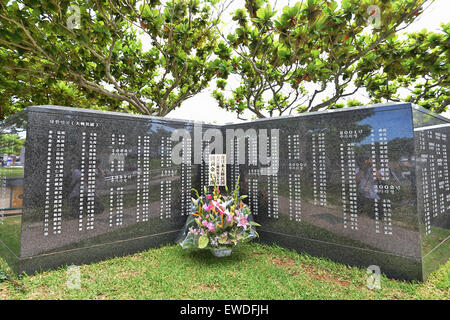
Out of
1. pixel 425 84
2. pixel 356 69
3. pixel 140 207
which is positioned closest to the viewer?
pixel 140 207

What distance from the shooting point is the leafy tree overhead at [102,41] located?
146 inches

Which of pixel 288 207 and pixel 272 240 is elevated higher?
pixel 288 207

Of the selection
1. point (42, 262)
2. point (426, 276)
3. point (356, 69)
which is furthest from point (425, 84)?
point (42, 262)

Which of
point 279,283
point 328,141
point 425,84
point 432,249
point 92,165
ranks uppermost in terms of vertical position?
point 425,84

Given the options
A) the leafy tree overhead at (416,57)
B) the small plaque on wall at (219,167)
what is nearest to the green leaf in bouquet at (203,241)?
the small plaque on wall at (219,167)

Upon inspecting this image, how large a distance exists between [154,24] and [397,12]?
4.70 m

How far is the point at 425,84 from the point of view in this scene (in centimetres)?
655

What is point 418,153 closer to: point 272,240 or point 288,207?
point 288,207

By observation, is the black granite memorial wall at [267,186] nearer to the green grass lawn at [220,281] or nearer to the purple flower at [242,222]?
the green grass lawn at [220,281]

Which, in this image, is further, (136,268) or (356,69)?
(356,69)

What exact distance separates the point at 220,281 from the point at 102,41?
530 cm

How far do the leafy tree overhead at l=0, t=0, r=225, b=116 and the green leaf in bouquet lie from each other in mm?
4233

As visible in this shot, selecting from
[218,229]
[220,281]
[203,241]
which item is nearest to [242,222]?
[218,229]

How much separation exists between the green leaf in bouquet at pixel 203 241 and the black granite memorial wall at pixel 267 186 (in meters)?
1.07
